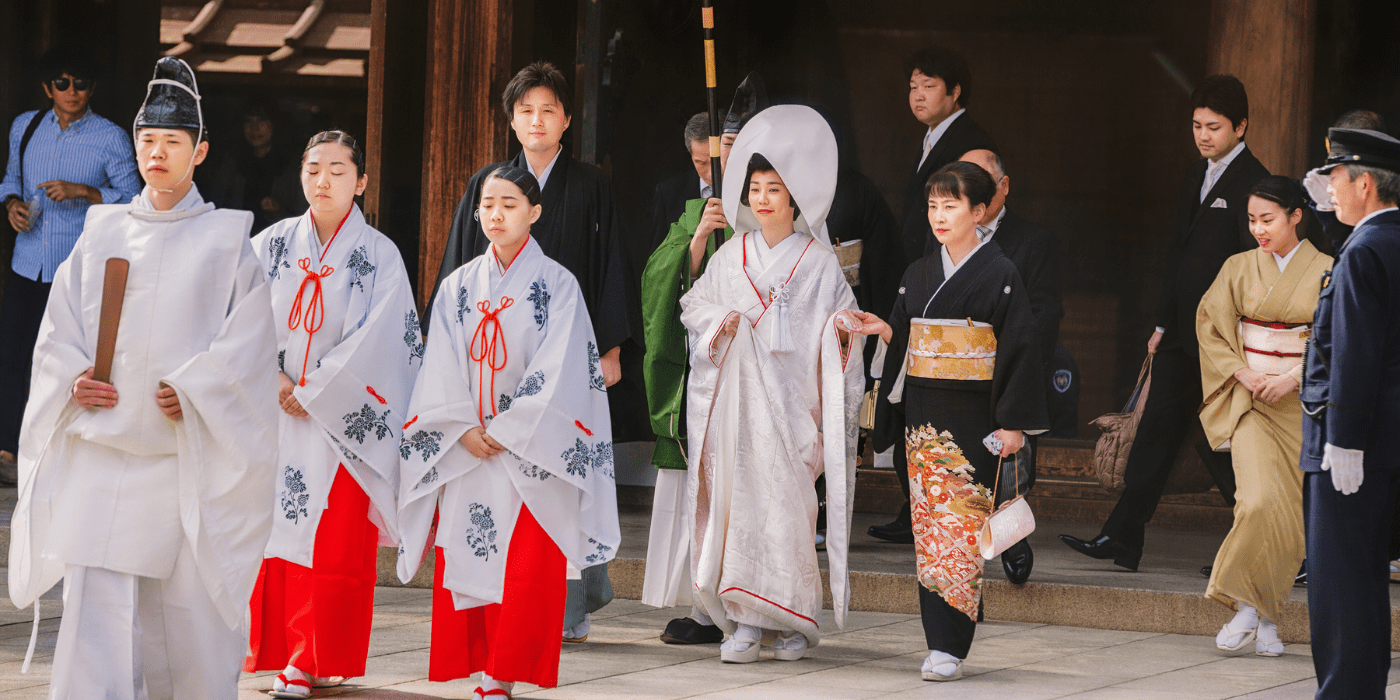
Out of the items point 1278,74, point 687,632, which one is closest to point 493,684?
point 687,632

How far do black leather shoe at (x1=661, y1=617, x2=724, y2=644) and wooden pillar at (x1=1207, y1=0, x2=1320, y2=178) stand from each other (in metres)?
3.97

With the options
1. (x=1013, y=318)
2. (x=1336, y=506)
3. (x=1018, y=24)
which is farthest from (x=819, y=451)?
(x=1018, y=24)

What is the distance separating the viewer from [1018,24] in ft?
28.3

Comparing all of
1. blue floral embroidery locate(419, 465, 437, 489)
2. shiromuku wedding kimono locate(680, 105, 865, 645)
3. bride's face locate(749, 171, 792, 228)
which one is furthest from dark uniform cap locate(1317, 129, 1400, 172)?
blue floral embroidery locate(419, 465, 437, 489)

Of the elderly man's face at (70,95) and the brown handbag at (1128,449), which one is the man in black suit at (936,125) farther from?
the elderly man's face at (70,95)

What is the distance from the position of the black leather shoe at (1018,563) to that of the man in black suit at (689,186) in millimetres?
1891

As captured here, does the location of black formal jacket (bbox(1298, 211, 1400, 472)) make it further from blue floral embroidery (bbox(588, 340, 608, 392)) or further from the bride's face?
blue floral embroidery (bbox(588, 340, 608, 392))

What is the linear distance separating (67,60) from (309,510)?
466 centimetres

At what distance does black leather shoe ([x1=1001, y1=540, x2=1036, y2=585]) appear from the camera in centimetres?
576

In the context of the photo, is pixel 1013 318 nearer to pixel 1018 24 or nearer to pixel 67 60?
pixel 1018 24

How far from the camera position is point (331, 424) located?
4426mm

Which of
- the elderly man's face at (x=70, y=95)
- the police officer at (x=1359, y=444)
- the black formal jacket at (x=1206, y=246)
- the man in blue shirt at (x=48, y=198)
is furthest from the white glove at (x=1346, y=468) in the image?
the elderly man's face at (x=70, y=95)

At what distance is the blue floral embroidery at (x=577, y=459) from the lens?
433cm

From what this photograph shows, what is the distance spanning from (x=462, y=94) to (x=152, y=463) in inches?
141
